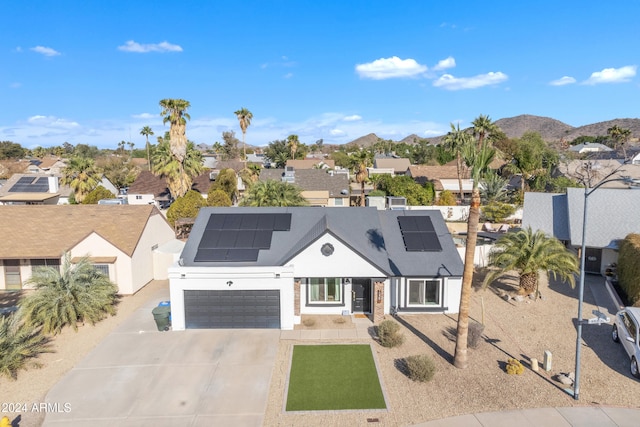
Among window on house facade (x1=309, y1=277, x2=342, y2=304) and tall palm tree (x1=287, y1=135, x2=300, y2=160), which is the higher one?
tall palm tree (x1=287, y1=135, x2=300, y2=160)

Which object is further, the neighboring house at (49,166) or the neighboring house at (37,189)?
the neighboring house at (49,166)

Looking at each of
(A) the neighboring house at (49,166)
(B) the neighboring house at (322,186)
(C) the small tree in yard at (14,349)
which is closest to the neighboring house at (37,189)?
(B) the neighboring house at (322,186)

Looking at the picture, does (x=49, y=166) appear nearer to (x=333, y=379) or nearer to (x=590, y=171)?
(x=333, y=379)

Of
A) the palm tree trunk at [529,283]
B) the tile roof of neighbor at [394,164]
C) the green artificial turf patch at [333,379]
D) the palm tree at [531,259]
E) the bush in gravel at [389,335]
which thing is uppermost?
the tile roof of neighbor at [394,164]

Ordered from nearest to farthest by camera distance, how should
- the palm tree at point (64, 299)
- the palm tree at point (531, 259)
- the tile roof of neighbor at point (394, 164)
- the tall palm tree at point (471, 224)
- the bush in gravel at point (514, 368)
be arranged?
the tall palm tree at point (471, 224), the bush in gravel at point (514, 368), the palm tree at point (64, 299), the palm tree at point (531, 259), the tile roof of neighbor at point (394, 164)

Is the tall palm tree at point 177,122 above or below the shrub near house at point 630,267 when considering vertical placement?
above

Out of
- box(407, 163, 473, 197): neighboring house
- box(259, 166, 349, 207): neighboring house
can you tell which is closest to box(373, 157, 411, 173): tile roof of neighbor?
box(407, 163, 473, 197): neighboring house

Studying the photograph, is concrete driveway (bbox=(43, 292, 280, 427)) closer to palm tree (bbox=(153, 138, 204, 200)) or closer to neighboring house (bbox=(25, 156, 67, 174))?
palm tree (bbox=(153, 138, 204, 200))

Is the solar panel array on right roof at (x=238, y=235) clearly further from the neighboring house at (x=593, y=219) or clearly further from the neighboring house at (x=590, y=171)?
the neighboring house at (x=590, y=171)
